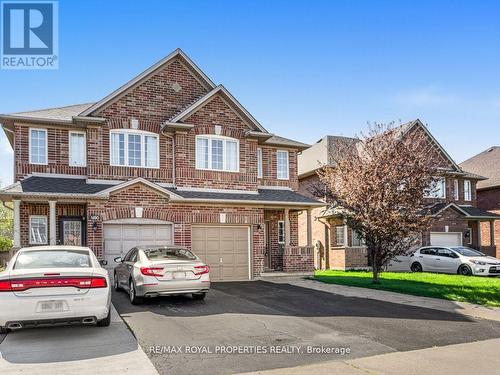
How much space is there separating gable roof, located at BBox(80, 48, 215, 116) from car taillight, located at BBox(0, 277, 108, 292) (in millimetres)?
10637

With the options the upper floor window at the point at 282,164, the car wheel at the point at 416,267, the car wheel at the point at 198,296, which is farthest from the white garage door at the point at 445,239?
the car wheel at the point at 198,296

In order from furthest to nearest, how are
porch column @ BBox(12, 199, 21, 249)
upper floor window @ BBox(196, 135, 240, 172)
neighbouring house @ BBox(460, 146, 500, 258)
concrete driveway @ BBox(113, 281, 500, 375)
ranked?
neighbouring house @ BBox(460, 146, 500, 258) → upper floor window @ BBox(196, 135, 240, 172) → porch column @ BBox(12, 199, 21, 249) → concrete driveway @ BBox(113, 281, 500, 375)

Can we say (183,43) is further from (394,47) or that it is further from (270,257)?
(270,257)

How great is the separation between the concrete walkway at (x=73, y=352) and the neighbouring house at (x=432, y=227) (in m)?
18.0

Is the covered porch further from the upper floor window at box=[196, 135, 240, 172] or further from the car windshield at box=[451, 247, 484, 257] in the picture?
the car windshield at box=[451, 247, 484, 257]

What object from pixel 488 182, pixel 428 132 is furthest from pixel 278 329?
pixel 488 182

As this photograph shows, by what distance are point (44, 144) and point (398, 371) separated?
15.5 meters

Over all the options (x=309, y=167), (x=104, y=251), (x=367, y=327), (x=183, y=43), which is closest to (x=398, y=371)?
(x=367, y=327)

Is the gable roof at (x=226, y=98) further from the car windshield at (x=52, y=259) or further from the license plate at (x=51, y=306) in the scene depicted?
the license plate at (x=51, y=306)

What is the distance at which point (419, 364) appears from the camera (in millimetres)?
6062

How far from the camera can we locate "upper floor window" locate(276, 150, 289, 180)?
69.0ft

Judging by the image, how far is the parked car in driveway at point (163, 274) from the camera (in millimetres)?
10250

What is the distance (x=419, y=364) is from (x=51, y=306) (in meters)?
5.67

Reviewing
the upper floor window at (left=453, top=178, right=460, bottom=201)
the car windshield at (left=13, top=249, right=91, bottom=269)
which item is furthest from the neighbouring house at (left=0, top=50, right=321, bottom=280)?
the upper floor window at (left=453, top=178, right=460, bottom=201)
